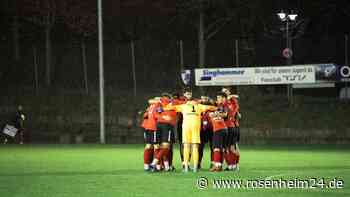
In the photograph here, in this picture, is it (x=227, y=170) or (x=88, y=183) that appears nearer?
(x=88, y=183)

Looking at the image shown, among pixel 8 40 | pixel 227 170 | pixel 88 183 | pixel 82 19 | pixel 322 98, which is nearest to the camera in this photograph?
pixel 88 183

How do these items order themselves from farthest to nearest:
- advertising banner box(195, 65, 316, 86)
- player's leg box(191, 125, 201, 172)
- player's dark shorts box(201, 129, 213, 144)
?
advertising banner box(195, 65, 316, 86)
player's dark shorts box(201, 129, 213, 144)
player's leg box(191, 125, 201, 172)

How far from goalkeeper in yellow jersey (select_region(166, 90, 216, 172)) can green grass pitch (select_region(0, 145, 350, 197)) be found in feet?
1.96

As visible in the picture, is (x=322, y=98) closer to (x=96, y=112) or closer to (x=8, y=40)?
(x=96, y=112)

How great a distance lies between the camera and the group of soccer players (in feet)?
81.4

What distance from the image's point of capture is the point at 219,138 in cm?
2486

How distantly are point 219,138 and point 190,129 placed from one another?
800 mm

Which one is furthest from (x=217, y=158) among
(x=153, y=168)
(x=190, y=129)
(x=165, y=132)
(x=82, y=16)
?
(x=82, y=16)

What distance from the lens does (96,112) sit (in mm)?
46531

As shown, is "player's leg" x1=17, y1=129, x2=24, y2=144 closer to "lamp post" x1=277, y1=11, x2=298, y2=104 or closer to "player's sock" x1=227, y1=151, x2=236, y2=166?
"lamp post" x1=277, y1=11, x2=298, y2=104

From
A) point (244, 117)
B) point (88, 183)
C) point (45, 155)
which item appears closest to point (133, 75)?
point (244, 117)

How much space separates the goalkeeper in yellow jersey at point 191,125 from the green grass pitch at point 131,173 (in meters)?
0.60

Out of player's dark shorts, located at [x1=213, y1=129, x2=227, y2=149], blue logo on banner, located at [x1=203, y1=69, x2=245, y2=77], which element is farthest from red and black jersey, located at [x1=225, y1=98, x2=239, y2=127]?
blue logo on banner, located at [x1=203, y1=69, x2=245, y2=77]

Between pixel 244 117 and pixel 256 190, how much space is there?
83.3 ft
